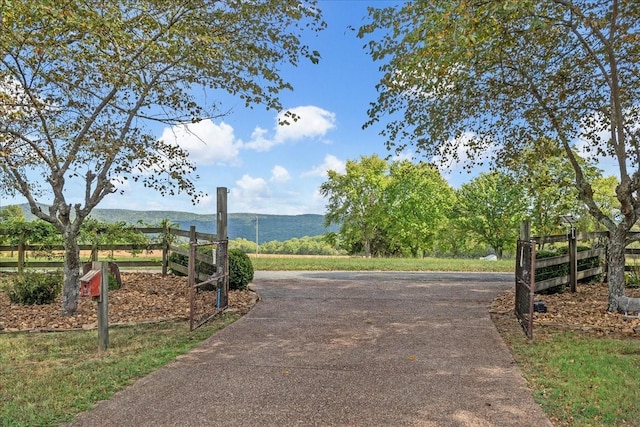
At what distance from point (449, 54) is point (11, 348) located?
647cm

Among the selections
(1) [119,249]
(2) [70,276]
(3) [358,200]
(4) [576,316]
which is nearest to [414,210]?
(3) [358,200]

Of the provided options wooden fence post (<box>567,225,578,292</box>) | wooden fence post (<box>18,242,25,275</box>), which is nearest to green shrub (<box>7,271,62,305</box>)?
wooden fence post (<box>18,242,25,275</box>)

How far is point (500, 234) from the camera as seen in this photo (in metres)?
35.7

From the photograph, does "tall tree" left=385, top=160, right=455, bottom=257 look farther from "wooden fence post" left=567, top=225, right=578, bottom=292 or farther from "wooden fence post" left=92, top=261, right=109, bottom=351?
"wooden fence post" left=92, top=261, right=109, bottom=351

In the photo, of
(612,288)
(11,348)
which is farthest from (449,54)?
(11,348)

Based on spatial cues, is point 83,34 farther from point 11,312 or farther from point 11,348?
point 11,312

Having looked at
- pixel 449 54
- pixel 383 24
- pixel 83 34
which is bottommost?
pixel 449 54

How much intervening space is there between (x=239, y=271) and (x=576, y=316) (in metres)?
6.09

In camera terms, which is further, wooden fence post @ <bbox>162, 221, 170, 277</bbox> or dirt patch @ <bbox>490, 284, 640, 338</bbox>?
wooden fence post @ <bbox>162, 221, 170, 277</bbox>

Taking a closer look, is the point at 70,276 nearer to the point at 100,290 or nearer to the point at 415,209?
the point at 100,290

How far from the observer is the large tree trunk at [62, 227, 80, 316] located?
741 centimetres

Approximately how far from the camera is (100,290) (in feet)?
17.7

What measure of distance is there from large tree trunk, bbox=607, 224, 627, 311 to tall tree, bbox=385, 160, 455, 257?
28.6 meters

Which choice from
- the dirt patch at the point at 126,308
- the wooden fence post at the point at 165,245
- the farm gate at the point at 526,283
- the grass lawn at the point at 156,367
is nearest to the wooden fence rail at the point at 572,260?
the farm gate at the point at 526,283
